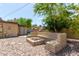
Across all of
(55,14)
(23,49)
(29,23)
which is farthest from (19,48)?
(55,14)

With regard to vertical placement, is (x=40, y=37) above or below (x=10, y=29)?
below

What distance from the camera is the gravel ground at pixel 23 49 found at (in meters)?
2.91

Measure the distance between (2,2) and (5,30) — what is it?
43 centimetres

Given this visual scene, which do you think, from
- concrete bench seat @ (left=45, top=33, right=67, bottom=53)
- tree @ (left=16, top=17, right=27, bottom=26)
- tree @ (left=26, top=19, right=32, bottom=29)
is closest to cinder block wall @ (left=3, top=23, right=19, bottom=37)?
tree @ (left=16, top=17, right=27, bottom=26)

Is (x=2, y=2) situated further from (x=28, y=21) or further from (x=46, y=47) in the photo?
(x=46, y=47)

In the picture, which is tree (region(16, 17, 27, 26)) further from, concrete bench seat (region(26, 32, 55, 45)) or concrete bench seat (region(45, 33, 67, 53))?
concrete bench seat (region(45, 33, 67, 53))

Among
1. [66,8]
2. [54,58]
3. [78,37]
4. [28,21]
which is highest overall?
[66,8]

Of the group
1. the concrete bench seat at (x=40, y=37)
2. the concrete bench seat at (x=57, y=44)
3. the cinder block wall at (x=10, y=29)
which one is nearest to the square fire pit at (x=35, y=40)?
the concrete bench seat at (x=40, y=37)

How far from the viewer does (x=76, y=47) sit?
2969 mm

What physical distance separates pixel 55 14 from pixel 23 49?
2.35 feet

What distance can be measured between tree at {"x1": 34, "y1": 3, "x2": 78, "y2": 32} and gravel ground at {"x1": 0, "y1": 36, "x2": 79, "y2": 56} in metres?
0.33

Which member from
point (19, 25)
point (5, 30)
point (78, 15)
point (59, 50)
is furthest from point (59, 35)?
point (5, 30)

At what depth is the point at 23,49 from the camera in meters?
2.95

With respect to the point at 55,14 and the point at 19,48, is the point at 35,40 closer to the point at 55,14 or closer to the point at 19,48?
the point at 19,48
